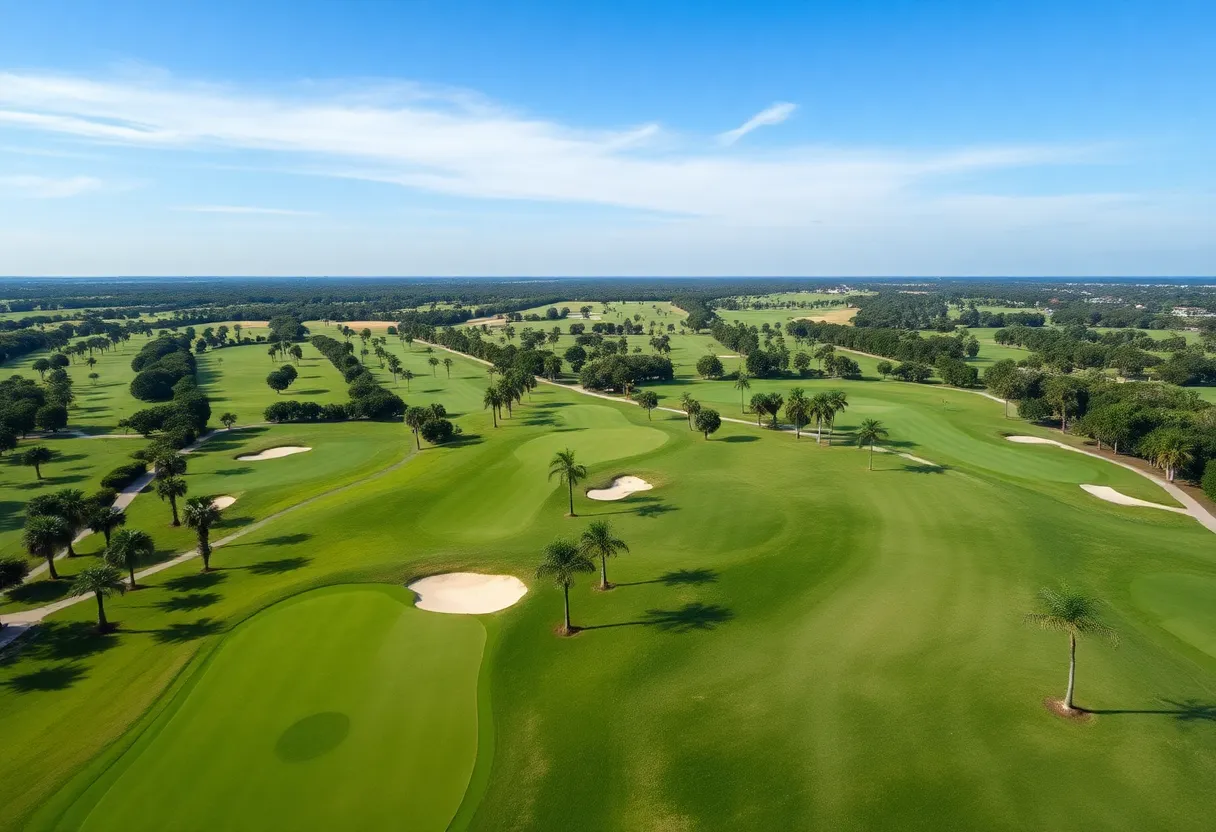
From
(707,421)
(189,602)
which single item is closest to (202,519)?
(189,602)

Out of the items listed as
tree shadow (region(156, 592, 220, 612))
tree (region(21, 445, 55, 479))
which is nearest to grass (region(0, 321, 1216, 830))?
tree shadow (region(156, 592, 220, 612))

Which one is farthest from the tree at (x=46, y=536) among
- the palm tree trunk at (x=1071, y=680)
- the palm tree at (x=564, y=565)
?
the palm tree trunk at (x=1071, y=680)

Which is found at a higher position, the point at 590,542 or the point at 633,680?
the point at 590,542

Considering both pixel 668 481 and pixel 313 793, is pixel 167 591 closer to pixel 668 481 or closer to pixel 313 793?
pixel 313 793

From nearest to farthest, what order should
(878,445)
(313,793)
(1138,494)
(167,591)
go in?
(313,793), (167,591), (1138,494), (878,445)

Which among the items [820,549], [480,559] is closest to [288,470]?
Answer: [480,559]

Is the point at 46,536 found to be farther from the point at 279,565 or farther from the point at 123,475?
Result: the point at 123,475
